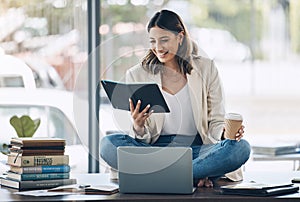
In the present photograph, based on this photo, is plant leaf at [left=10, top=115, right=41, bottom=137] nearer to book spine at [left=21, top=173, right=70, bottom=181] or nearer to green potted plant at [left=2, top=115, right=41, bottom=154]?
green potted plant at [left=2, top=115, right=41, bottom=154]

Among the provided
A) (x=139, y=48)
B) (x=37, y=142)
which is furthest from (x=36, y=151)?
(x=139, y=48)

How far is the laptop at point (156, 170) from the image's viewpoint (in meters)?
2.84

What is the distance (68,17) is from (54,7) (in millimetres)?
103

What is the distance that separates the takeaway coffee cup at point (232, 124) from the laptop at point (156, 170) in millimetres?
256

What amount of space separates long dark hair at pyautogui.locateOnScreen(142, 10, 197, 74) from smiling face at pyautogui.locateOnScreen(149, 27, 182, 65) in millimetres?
20

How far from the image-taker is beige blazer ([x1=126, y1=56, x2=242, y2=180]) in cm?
317

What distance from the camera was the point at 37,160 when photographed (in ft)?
10.1

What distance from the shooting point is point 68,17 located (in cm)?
453

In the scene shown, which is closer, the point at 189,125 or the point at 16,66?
the point at 189,125

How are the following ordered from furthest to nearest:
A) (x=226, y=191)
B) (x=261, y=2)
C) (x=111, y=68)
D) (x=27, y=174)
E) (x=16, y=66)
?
(x=261, y=2) < (x=16, y=66) < (x=111, y=68) < (x=27, y=174) < (x=226, y=191)

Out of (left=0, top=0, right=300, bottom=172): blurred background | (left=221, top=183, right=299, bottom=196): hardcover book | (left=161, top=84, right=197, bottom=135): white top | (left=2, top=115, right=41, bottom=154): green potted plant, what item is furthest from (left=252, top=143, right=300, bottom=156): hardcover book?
(left=2, top=115, right=41, bottom=154): green potted plant

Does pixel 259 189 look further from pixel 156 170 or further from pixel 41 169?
pixel 41 169

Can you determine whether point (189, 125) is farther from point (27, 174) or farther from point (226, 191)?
point (27, 174)

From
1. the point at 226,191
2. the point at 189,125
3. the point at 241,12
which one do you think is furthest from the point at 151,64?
the point at 241,12
